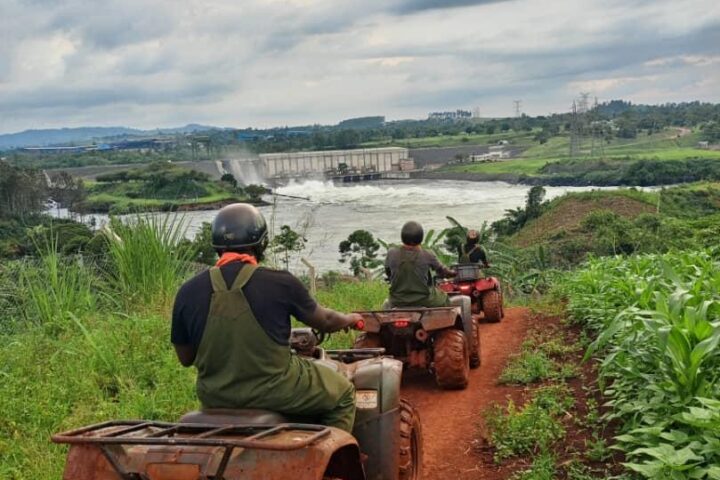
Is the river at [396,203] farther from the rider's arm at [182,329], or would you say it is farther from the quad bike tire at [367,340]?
the rider's arm at [182,329]

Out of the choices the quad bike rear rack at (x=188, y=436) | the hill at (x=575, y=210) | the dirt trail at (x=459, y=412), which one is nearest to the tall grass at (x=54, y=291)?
the dirt trail at (x=459, y=412)

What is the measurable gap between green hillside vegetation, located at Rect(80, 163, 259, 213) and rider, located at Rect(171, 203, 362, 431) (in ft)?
20.2

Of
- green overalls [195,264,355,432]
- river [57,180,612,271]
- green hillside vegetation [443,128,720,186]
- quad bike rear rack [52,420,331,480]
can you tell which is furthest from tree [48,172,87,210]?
green hillside vegetation [443,128,720,186]

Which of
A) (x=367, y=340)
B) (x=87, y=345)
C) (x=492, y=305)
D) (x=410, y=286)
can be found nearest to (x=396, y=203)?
(x=492, y=305)

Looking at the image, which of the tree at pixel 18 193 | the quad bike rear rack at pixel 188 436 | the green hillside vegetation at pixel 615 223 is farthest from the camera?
the tree at pixel 18 193

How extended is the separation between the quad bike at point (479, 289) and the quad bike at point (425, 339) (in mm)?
3770

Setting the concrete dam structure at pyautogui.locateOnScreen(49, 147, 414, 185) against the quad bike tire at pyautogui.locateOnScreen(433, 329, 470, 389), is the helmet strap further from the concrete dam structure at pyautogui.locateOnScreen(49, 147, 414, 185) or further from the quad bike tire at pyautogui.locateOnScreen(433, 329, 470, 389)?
the concrete dam structure at pyautogui.locateOnScreen(49, 147, 414, 185)

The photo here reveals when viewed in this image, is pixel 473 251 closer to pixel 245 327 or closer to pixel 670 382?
pixel 670 382

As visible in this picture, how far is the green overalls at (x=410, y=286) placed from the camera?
841cm

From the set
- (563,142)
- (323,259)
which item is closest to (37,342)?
(323,259)

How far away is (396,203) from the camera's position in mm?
88688

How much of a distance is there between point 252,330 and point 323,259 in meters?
31.9

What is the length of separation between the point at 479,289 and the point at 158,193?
12.7 metres

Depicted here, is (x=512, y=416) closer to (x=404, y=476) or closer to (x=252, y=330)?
(x=404, y=476)
